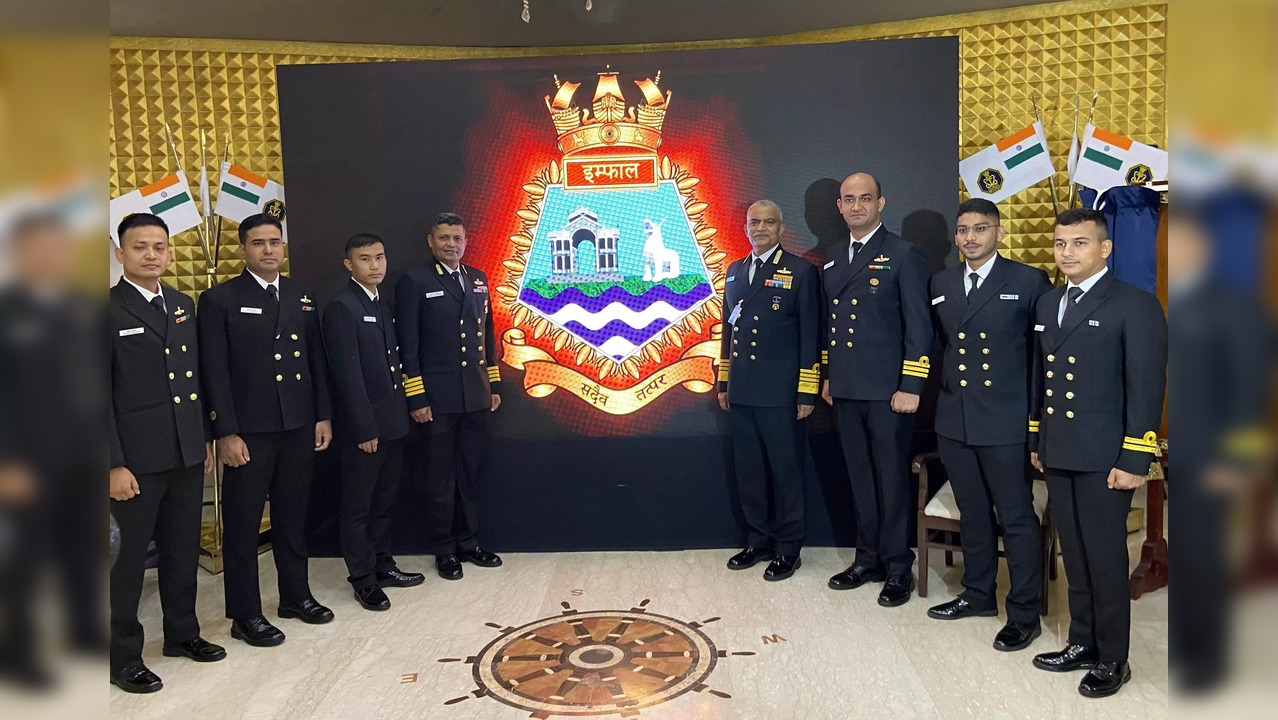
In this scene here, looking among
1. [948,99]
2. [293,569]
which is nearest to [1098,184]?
[948,99]

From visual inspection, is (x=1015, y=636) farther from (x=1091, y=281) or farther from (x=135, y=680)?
(x=135, y=680)

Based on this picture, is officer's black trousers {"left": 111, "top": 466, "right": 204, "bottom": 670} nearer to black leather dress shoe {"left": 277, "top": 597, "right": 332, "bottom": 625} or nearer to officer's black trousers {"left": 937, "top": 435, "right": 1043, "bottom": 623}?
black leather dress shoe {"left": 277, "top": 597, "right": 332, "bottom": 625}

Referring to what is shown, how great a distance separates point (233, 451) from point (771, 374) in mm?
2333

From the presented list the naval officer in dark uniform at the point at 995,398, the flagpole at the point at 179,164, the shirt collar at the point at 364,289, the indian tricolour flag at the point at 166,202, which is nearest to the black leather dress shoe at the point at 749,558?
the naval officer in dark uniform at the point at 995,398

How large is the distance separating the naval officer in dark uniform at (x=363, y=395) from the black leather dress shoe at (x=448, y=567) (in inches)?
14.4

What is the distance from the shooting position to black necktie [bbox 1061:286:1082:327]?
3.03 metres

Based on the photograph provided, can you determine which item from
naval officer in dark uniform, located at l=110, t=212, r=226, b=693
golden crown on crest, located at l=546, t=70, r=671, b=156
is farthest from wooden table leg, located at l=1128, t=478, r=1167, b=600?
naval officer in dark uniform, located at l=110, t=212, r=226, b=693

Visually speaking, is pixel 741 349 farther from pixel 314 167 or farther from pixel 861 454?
pixel 314 167

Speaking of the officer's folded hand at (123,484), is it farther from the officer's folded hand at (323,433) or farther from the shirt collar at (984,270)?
the shirt collar at (984,270)

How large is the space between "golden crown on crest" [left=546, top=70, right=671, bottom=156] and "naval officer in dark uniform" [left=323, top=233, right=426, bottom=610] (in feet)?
3.84

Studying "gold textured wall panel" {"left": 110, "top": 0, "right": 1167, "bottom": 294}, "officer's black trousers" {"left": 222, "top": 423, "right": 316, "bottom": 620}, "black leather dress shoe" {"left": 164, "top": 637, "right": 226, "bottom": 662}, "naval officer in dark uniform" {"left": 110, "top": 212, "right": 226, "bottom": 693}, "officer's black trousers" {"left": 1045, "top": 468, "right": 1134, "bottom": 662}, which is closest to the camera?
"officer's black trousers" {"left": 1045, "top": 468, "right": 1134, "bottom": 662}

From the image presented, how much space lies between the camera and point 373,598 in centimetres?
403
